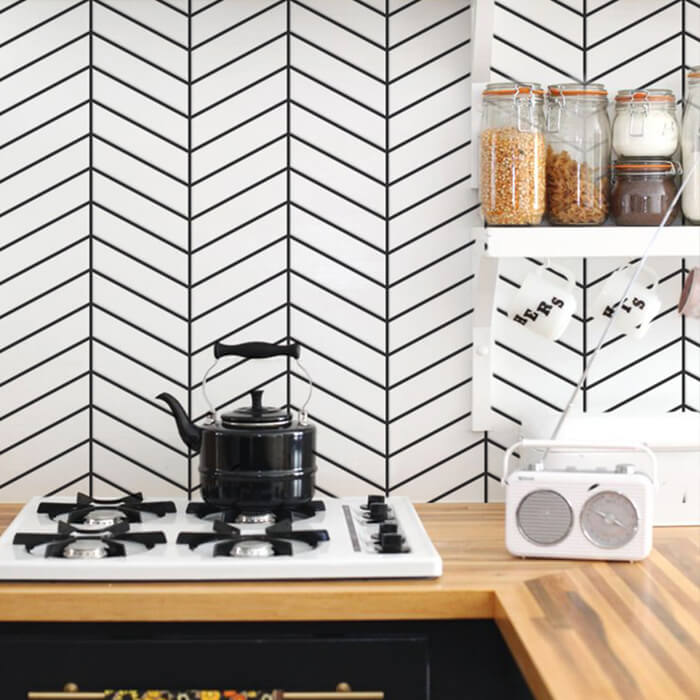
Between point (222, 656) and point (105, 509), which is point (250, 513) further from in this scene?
point (222, 656)

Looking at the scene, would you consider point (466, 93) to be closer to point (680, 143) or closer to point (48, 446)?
point (680, 143)

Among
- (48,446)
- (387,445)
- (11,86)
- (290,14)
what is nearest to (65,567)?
(48,446)

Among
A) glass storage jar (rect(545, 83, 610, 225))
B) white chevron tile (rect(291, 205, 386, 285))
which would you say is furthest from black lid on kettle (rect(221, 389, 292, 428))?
glass storage jar (rect(545, 83, 610, 225))

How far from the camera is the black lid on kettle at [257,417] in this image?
77.7 inches

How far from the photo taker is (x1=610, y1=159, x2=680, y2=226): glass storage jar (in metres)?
2.01

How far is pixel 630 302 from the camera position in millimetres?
2090

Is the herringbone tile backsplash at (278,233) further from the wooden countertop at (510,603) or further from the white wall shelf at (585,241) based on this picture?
the wooden countertop at (510,603)

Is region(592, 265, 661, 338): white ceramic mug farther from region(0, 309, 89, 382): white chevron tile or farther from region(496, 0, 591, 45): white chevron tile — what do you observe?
region(0, 309, 89, 382): white chevron tile

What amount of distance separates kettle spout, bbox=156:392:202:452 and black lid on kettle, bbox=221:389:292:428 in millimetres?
94

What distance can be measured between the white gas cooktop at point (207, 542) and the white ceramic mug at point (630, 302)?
509 millimetres

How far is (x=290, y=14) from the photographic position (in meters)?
2.20

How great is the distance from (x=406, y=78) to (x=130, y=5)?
21.2 inches


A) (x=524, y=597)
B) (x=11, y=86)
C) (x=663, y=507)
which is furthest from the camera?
(x=11, y=86)

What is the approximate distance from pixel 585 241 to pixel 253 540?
0.75m
